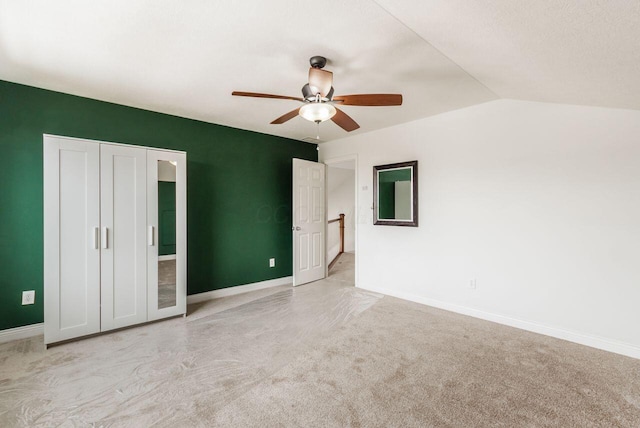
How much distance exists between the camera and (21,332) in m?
2.68

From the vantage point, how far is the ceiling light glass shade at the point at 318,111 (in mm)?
2070

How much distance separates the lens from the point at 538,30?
58.0 inches

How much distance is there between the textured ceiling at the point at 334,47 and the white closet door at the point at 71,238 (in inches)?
28.1

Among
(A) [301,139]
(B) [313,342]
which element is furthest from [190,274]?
(A) [301,139]

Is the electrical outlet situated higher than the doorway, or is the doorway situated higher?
the doorway

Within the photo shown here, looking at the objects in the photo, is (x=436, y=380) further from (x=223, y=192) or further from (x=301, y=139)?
(x=301, y=139)

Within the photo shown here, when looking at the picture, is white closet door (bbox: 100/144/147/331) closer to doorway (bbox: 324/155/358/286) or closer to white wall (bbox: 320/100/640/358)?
white wall (bbox: 320/100/640/358)

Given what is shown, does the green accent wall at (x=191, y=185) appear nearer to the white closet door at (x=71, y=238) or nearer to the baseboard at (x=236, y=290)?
the baseboard at (x=236, y=290)

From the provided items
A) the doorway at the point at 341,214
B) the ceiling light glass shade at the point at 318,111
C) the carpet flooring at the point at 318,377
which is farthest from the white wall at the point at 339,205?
the ceiling light glass shade at the point at 318,111

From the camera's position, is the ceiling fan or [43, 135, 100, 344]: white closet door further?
[43, 135, 100, 344]: white closet door

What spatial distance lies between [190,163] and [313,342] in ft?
8.84

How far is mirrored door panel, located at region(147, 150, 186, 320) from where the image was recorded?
118 inches

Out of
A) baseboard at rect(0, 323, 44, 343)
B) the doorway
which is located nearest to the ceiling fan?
baseboard at rect(0, 323, 44, 343)

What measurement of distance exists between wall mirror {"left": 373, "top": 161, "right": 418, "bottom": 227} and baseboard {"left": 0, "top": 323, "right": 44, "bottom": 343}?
3.96 metres
